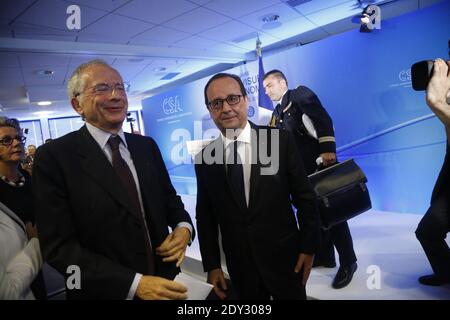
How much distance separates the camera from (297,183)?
1.25m

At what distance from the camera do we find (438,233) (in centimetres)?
171

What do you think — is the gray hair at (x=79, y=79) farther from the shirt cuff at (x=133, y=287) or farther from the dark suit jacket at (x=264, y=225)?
the shirt cuff at (x=133, y=287)

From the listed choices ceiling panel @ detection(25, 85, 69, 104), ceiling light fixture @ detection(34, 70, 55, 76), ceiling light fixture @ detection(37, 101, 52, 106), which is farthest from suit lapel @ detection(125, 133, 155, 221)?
ceiling light fixture @ detection(37, 101, 52, 106)

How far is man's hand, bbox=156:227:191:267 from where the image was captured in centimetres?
102

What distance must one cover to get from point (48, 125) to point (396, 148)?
492 inches

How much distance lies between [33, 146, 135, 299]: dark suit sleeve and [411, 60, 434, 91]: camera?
4.08 feet

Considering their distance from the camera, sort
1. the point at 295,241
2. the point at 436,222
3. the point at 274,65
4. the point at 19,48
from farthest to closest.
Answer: the point at 274,65
the point at 19,48
the point at 436,222
the point at 295,241

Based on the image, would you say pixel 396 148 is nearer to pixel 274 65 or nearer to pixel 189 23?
pixel 274 65

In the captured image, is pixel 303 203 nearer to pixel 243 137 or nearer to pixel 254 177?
pixel 254 177

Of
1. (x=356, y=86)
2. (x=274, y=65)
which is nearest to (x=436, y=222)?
(x=356, y=86)

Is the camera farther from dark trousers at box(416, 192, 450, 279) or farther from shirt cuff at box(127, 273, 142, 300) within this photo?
shirt cuff at box(127, 273, 142, 300)

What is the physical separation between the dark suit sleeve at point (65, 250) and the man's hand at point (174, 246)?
16 cm

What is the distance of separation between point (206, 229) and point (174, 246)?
29cm

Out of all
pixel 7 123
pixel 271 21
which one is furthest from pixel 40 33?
pixel 271 21
